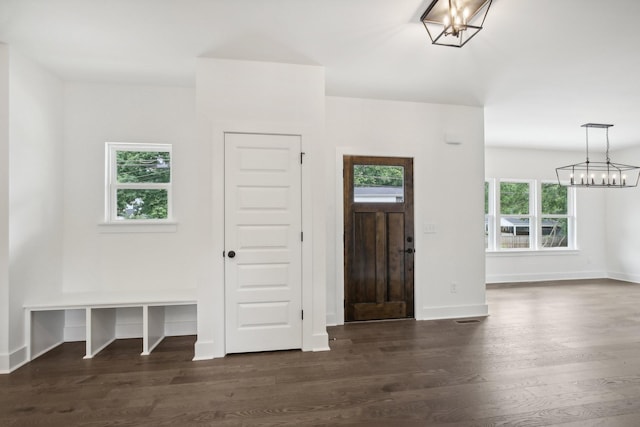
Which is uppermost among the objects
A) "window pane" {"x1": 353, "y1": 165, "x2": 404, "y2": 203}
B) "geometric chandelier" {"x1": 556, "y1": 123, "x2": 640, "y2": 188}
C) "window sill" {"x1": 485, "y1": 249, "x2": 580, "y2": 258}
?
"geometric chandelier" {"x1": 556, "y1": 123, "x2": 640, "y2": 188}

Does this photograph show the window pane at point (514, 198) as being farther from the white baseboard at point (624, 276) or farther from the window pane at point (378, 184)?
the window pane at point (378, 184)

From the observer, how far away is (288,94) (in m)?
3.06

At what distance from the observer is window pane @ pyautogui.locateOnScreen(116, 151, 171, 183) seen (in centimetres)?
359

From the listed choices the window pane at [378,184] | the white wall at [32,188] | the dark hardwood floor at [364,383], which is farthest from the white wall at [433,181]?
the white wall at [32,188]

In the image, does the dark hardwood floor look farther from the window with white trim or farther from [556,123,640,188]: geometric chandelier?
[556,123,640,188]: geometric chandelier

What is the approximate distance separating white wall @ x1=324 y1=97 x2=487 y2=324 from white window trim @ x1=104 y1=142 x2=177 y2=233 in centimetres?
189

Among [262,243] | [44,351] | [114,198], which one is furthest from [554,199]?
[44,351]

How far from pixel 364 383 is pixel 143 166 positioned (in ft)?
10.8

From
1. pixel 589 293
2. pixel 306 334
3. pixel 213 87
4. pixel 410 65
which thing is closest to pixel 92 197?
pixel 213 87

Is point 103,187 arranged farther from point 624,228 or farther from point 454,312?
point 624,228

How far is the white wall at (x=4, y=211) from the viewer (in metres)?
2.65

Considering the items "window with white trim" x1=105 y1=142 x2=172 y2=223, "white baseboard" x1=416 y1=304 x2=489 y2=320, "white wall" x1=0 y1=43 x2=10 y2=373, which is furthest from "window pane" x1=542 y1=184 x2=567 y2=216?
"white wall" x1=0 y1=43 x2=10 y2=373

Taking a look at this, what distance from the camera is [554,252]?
6586 millimetres

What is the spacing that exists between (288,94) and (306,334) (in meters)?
2.37
